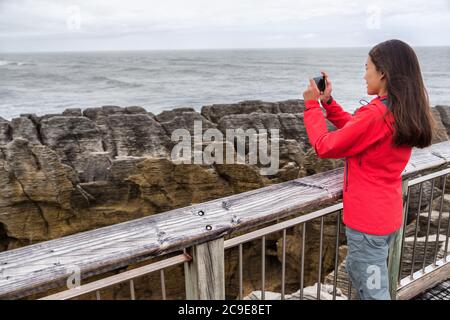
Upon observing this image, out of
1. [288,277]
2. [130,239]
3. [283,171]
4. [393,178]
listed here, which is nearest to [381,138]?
[393,178]

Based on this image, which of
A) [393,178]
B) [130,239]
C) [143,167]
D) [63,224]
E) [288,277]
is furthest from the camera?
[63,224]

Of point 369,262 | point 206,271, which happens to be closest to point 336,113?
point 369,262

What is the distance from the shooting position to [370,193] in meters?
2.00

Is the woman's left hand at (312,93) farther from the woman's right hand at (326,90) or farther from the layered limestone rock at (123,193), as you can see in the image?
the layered limestone rock at (123,193)

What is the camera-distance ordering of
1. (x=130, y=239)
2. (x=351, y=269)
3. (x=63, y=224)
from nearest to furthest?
1. (x=130, y=239)
2. (x=351, y=269)
3. (x=63, y=224)

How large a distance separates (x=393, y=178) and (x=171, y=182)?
9.36 meters

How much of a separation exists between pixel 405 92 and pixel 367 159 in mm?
336

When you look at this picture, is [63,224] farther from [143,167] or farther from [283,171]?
[283,171]

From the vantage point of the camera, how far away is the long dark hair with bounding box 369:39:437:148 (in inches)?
73.3

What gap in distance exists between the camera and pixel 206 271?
1.78m

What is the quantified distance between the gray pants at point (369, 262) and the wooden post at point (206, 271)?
72 centimetres

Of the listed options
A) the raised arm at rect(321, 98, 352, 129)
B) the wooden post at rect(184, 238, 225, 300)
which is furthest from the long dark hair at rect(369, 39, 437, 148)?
the wooden post at rect(184, 238, 225, 300)

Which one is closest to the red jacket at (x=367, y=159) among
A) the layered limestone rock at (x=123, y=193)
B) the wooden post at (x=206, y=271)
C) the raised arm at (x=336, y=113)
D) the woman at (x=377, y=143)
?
the woman at (x=377, y=143)

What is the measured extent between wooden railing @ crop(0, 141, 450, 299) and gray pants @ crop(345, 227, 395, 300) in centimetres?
24
